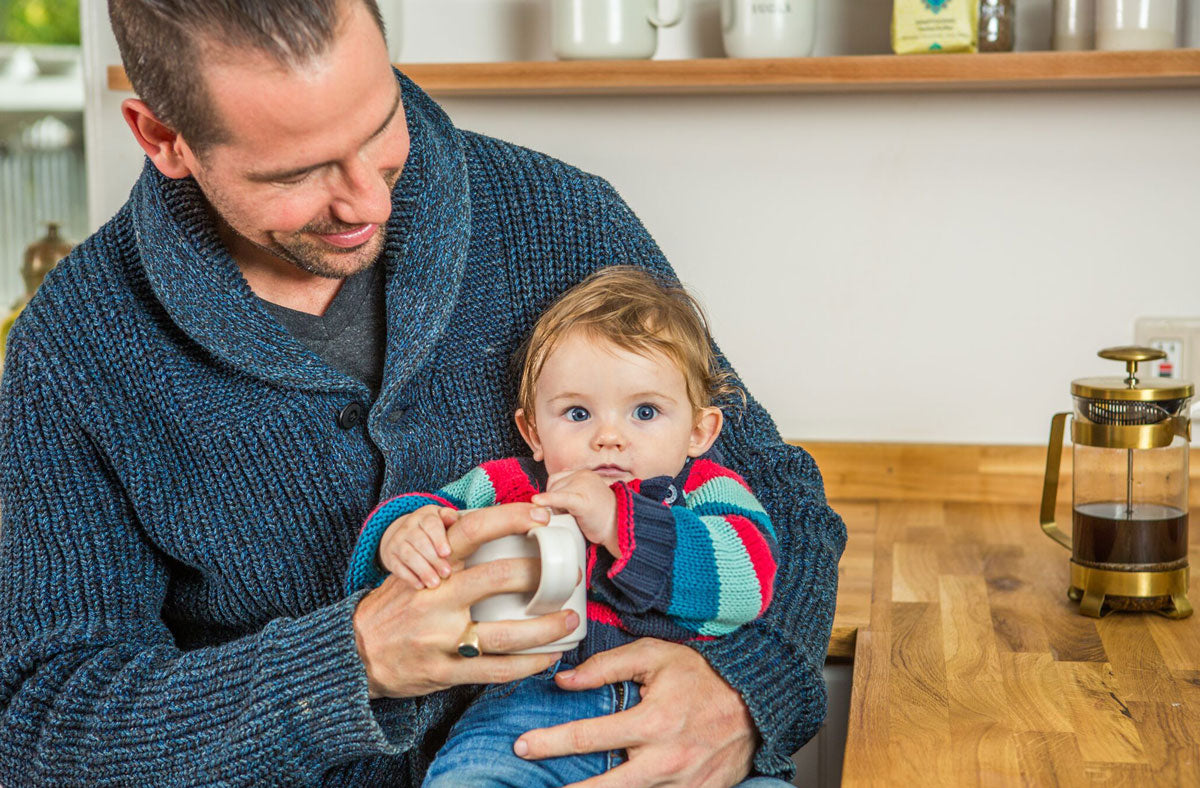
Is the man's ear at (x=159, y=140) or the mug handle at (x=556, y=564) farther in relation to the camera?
the man's ear at (x=159, y=140)

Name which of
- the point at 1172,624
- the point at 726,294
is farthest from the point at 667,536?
the point at 726,294

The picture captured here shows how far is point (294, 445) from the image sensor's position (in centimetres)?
116

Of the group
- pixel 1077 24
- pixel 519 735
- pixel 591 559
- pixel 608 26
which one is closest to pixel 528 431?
pixel 591 559

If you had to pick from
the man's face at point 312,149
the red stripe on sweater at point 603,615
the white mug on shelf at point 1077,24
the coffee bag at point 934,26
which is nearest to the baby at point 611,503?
the red stripe on sweater at point 603,615

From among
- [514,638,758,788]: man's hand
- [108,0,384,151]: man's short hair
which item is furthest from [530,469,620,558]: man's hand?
[108,0,384,151]: man's short hair

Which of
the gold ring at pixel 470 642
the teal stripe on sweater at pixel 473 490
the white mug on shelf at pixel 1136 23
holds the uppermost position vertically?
the white mug on shelf at pixel 1136 23

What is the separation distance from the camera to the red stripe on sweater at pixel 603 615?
3.54ft

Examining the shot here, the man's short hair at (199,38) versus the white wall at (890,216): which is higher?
the man's short hair at (199,38)

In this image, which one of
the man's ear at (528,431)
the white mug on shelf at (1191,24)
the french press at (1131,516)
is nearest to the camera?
the man's ear at (528,431)

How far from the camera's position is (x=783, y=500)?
126 cm

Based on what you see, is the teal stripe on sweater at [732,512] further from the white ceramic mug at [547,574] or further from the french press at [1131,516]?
the french press at [1131,516]

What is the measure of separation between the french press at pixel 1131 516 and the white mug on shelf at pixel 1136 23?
43 cm

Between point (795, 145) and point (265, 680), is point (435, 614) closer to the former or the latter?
point (265, 680)

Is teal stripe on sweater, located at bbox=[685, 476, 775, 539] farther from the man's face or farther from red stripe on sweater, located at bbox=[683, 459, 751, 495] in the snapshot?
the man's face
